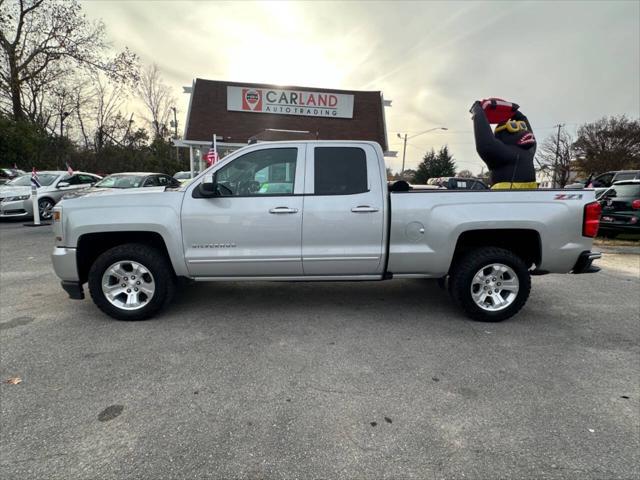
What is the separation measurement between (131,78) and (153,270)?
93.5 feet

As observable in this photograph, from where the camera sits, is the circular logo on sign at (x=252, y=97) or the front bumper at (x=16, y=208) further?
the circular logo on sign at (x=252, y=97)

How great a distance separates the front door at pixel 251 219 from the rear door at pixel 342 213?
0.12 meters

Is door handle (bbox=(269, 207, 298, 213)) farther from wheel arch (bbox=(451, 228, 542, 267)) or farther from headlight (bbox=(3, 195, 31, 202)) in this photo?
headlight (bbox=(3, 195, 31, 202))

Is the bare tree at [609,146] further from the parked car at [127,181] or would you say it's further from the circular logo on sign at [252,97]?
the parked car at [127,181]

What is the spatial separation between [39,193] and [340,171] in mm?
11733

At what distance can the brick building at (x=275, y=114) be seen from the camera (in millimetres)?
18672

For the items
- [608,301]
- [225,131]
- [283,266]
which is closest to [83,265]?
[283,266]

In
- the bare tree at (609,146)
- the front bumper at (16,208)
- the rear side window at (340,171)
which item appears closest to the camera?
the rear side window at (340,171)

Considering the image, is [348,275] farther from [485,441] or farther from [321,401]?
[485,441]

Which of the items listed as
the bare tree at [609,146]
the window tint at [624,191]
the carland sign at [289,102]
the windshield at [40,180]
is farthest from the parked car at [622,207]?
the bare tree at [609,146]

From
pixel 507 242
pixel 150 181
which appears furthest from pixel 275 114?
pixel 507 242

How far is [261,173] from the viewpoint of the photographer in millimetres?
4094

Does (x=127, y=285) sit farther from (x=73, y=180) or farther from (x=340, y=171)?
(x=73, y=180)

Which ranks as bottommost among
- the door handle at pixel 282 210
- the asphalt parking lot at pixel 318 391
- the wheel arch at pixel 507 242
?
the asphalt parking lot at pixel 318 391
